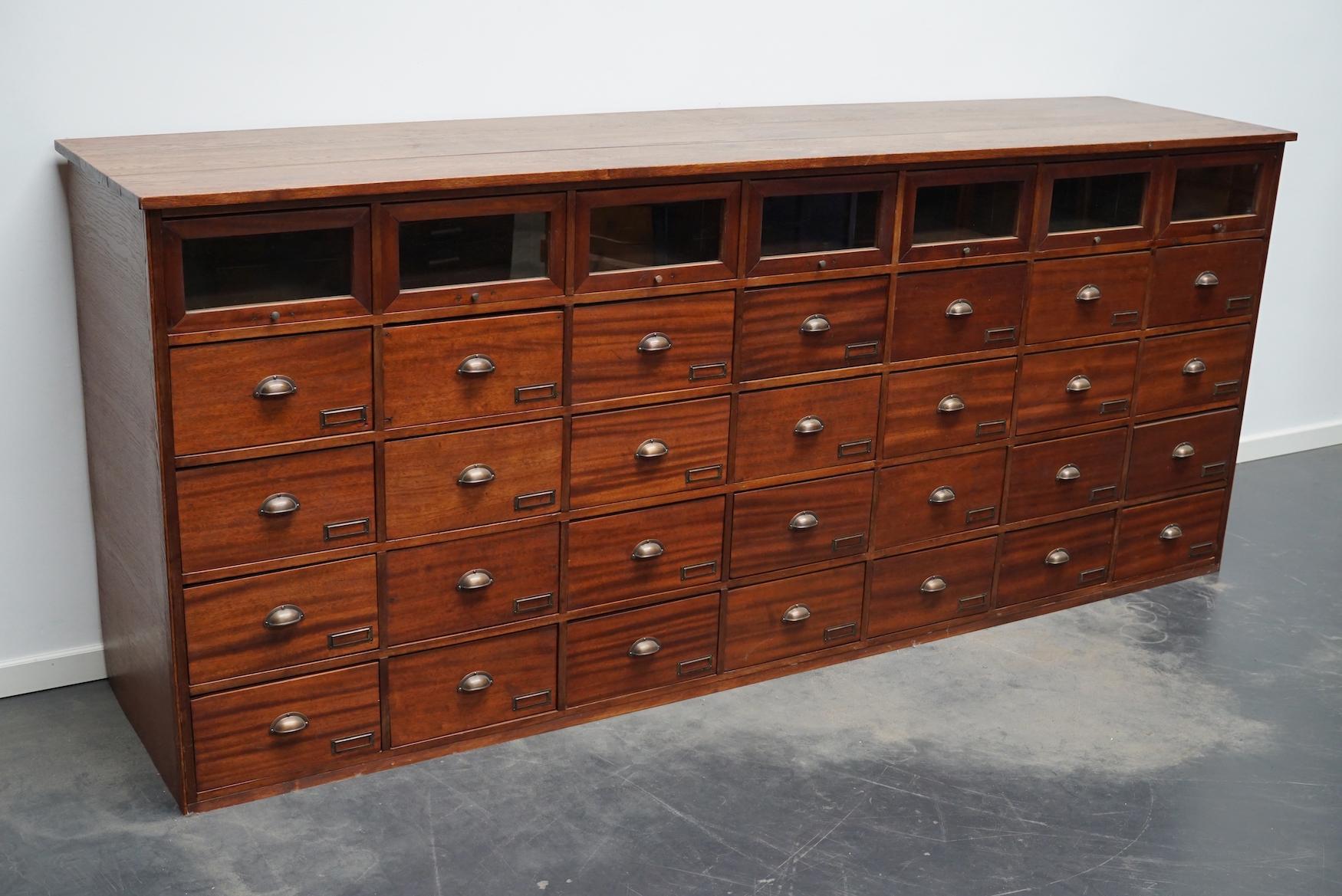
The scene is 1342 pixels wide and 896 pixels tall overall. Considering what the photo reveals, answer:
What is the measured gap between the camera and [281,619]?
288 centimetres

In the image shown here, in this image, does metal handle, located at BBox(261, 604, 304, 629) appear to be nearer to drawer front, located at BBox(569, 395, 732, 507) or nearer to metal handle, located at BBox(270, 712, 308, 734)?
metal handle, located at BBox(270, 712, 308, 734)

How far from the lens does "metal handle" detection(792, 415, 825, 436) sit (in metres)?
3.40

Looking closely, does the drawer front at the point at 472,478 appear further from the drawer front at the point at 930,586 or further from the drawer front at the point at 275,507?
the drawer front at the point at 930,586

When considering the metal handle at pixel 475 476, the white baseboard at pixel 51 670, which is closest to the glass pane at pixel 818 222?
the metal handle at pixel 475 476

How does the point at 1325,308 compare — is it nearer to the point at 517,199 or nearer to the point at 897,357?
the point at 897,357

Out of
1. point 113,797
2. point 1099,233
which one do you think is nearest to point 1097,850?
point 1099,233

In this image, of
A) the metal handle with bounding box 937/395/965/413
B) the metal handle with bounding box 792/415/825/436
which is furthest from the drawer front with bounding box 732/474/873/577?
the metal handle with bounding box 937/395/965/413

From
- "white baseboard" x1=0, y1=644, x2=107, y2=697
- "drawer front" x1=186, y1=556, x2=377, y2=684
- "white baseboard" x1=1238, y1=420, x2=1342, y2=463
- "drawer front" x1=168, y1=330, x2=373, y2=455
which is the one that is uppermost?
"drawer front" x1=168, y1=330, x2=373, y2=455

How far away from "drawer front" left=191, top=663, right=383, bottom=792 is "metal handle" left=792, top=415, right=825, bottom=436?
1082 millimetres

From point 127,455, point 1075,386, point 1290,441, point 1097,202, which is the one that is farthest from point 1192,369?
point 127,455

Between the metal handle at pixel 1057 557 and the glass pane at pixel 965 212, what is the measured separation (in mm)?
899

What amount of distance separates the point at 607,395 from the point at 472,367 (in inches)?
12.7

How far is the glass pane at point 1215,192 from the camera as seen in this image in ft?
12.5

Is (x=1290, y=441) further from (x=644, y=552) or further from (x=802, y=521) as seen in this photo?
(x=644, y=552)
